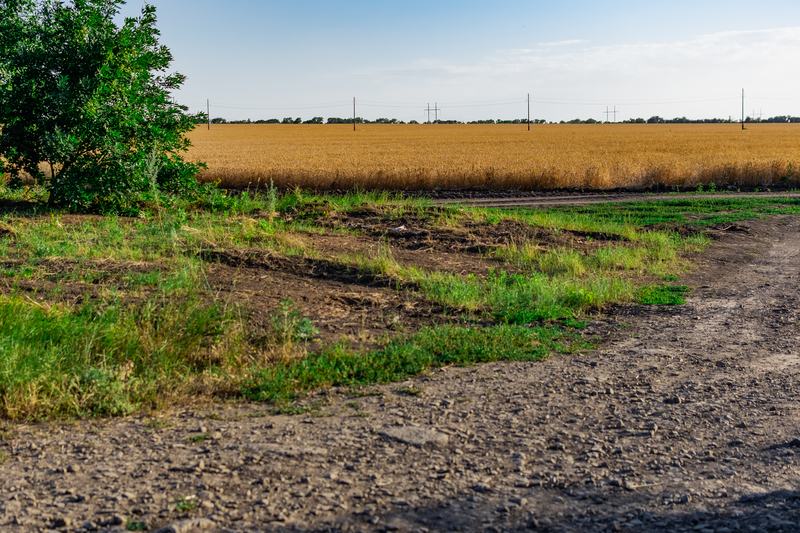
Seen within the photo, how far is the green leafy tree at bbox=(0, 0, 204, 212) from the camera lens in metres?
11.1

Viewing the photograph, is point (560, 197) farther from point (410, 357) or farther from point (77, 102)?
point (410, 357)

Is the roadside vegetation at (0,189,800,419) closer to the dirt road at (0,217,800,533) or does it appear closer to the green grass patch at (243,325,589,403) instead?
the green grass patch at (243,325,589,403)

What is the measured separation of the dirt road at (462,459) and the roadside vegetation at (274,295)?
1.32 feet

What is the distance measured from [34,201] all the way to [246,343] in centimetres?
942

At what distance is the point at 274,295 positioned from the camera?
7.35 m

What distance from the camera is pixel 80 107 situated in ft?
36.3

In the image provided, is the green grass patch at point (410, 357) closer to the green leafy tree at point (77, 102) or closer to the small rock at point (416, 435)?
the small rock at point (416, 435)

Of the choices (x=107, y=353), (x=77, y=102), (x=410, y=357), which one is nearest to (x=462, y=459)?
(x=410, y=357)

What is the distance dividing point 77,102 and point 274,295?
21.3 ft

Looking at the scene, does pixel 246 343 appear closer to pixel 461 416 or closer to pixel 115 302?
pixel 115 302

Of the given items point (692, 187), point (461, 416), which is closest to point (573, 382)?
point (461, 416)

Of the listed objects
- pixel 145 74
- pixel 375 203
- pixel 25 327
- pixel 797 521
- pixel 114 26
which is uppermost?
pixel 114 26

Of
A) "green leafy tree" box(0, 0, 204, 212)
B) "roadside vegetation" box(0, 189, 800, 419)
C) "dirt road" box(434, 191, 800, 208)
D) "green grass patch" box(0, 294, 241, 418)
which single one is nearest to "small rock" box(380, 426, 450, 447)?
"roadside vegetation" box(0, 189, 800, 419)

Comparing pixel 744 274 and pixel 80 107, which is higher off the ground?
pixel 80 107
